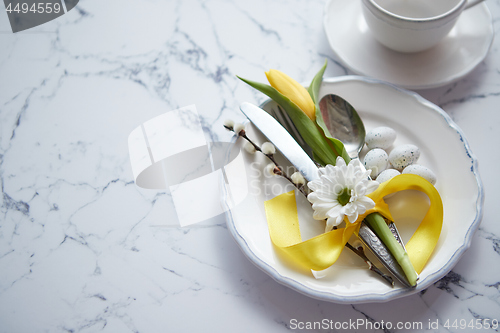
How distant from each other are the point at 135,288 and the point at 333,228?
346mm

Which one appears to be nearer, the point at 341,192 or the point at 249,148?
the point at 341,192

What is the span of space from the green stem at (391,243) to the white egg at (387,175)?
0.07m

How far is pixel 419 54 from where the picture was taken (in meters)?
0.80

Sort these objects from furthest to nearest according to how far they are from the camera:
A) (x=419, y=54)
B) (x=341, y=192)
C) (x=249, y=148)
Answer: (x=419, y=54) < (x=249, y=148) < (x=341, y=192)

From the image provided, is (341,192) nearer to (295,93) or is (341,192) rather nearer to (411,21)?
(295,93)

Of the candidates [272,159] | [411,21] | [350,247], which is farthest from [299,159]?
[411,21]

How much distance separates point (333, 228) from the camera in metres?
0.63

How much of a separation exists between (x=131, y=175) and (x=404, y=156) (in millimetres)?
501

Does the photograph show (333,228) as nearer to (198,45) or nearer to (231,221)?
(231,221)

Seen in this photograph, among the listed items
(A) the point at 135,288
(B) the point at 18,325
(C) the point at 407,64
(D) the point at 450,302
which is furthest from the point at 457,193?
(B) the point at 18,325

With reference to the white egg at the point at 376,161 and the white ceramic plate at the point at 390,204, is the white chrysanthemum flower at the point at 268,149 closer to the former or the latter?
the white ceramic plate at the point at 390,204

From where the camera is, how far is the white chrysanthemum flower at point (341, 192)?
0.57m

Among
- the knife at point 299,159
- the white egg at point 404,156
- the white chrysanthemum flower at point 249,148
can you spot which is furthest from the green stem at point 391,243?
the white chrysanthemum flower at point 249,148

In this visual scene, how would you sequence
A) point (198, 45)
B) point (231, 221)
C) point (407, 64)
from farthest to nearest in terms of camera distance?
point (198, 45) → point (407, 64) → point (231, 221)
